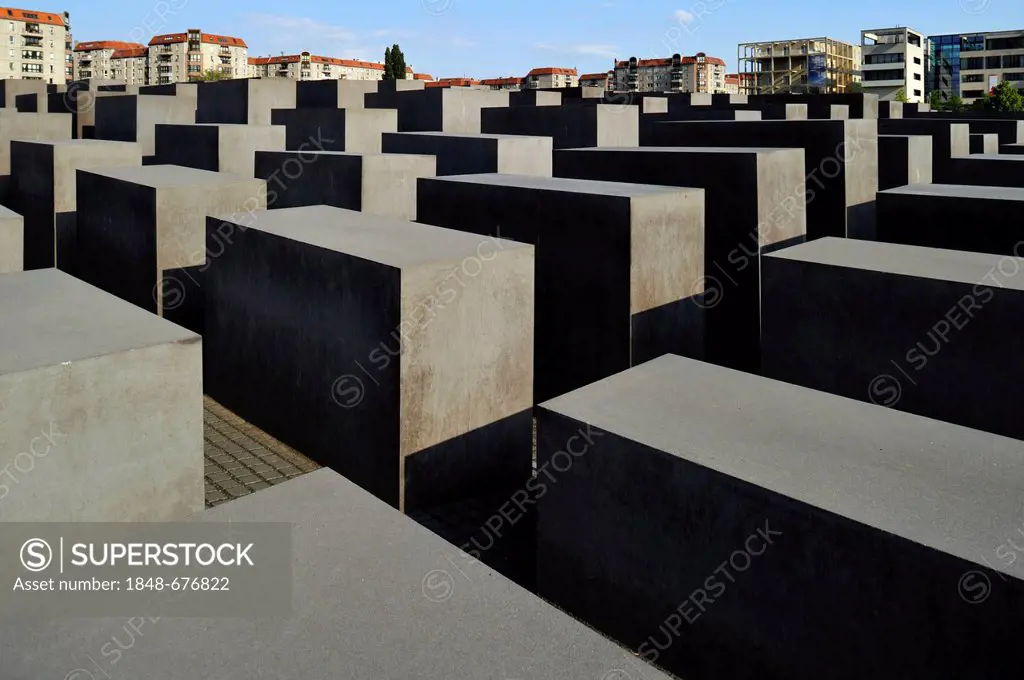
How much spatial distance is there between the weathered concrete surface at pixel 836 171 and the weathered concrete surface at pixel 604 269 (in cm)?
346

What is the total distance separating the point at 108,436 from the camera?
210 inches

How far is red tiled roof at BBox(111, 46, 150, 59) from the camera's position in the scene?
443 feet

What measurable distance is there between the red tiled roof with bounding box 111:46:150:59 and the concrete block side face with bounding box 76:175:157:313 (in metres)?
140

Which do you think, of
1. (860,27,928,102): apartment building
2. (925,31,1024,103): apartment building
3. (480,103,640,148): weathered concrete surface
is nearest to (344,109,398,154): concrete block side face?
(480,103,640,148): weathered concrete surface

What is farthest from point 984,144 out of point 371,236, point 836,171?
point 371,236

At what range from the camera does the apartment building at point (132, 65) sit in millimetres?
136750

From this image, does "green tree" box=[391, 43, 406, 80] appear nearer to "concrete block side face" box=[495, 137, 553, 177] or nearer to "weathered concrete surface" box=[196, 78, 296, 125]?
"weathered concrete surface" box=[196, 78, 296, 125]

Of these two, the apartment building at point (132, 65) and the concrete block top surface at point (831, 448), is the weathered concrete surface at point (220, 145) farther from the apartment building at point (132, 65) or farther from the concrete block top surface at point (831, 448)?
the apartment building at point (132, 65)

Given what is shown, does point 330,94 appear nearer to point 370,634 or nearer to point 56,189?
point 56,189

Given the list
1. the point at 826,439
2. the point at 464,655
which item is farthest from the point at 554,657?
the point at 826,439

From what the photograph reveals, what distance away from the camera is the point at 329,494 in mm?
3863

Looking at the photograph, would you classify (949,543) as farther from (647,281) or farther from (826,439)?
(647,281)

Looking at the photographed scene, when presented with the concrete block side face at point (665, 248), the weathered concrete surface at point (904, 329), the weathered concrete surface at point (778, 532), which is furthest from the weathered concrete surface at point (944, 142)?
the weathered concrete surface at point (778, 532)

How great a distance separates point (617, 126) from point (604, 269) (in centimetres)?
849
